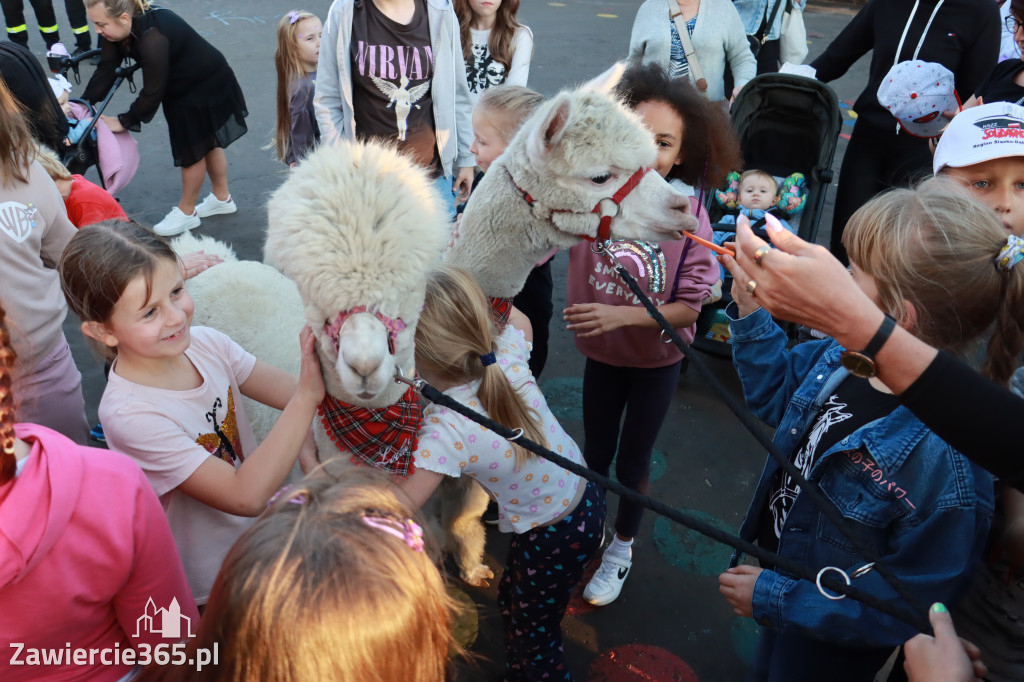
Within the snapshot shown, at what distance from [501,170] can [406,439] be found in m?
1.02

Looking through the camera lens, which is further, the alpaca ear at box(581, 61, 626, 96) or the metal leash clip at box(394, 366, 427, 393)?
the alpaca ear at box(581, 61, 626, 96)

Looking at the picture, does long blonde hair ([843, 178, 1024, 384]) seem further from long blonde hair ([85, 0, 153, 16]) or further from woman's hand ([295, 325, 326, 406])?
long blonde hair ([85, 0, 153, 16])

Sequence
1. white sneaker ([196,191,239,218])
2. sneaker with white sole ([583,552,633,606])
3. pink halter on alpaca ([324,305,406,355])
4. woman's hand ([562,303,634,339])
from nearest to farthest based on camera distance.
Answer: pink halter on alpaca ([324,305,406,355]) → woman's hand ([562,303,634,339]) → sneaker with white sole ([583,552,633,606]) → white sneaker ([196,191,239,218])

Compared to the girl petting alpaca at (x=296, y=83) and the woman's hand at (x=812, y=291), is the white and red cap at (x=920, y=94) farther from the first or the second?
the girl petting alpaca at (x=296, y=83)

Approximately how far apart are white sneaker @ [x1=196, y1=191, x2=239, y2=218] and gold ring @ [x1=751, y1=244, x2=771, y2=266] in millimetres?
Answer: 5556

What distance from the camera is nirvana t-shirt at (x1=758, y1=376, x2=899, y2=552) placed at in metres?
1.50

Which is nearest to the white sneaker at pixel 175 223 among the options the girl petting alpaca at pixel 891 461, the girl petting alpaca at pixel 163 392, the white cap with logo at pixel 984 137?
the girl petting alpaca at pixel 163 392

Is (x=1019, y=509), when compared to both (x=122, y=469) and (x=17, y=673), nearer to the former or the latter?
(x=122, y=469)

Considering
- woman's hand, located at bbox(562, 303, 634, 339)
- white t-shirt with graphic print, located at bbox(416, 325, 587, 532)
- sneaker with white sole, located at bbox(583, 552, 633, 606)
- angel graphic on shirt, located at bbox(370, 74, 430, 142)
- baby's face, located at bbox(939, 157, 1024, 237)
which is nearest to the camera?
white t-shirt with graphic print, located at bbox(416, 325, 587, 532)

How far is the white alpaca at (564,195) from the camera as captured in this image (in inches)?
81.0

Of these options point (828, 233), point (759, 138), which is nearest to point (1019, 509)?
point (759, 138)

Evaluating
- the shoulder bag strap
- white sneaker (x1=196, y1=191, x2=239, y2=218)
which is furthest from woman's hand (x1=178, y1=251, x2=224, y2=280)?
white sneaker (x1=196, y1=191, x2=239, y2=218)

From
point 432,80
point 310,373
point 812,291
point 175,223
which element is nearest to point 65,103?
point 175,223

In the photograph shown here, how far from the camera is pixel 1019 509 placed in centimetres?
142
